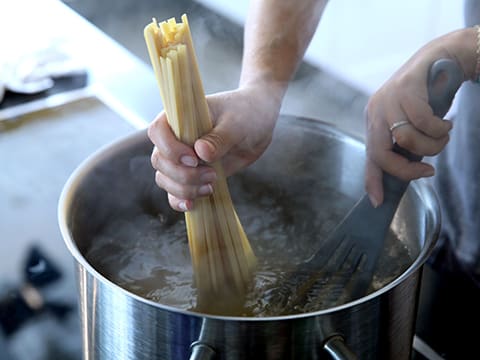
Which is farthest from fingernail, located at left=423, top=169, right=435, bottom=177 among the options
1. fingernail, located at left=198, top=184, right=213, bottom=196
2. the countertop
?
the countertop

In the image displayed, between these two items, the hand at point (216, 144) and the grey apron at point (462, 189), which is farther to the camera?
the grey apron at point (462, 189)

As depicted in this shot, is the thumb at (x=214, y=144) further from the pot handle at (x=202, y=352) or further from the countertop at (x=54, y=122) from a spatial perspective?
the countertop at (x=54, y=122)

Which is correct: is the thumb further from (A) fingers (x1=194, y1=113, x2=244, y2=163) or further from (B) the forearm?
(B) the forearm

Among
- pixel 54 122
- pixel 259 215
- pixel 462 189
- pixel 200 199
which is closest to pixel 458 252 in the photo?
pixel 462 189

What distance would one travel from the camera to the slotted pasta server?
732 millimetres

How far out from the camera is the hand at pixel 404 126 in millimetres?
695

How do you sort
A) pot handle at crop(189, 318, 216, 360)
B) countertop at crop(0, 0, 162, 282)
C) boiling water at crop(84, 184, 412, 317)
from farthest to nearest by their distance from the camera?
countertop at crop(0, 0, 162, 282)
boiling water at crop(84, 184, 412, 317)
pot handle at crop(189, 318, 216, 360)

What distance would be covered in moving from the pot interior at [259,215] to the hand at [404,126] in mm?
48

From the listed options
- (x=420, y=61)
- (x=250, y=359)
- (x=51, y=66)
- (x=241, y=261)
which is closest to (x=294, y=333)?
(x=250, y=359)

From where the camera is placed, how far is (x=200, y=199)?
71 centimetres

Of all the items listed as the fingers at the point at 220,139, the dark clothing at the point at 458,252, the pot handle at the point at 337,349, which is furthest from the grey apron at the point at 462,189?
the pot handle at the point at 337,349

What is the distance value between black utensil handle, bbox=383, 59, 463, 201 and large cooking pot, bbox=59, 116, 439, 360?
0.04m

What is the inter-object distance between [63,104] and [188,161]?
25.5 inches

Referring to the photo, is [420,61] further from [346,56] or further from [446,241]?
[346,56]
